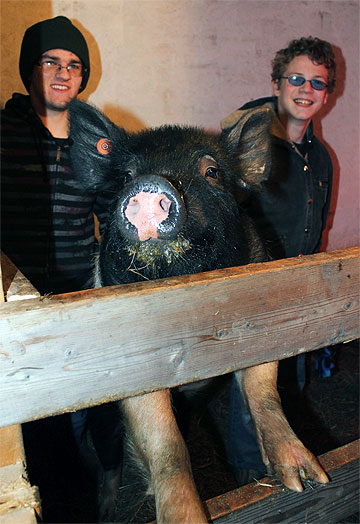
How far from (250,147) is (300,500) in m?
1.67

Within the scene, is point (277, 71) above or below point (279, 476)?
above

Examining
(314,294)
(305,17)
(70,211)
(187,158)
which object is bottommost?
(314,294)

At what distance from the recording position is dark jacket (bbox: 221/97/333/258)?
2.75 meters

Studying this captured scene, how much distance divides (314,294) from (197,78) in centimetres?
344

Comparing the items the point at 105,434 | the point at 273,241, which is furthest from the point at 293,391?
the point at 105,434

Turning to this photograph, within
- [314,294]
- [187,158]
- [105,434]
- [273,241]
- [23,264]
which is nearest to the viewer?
[314,294]

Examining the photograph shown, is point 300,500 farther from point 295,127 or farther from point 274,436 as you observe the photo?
point 295,127

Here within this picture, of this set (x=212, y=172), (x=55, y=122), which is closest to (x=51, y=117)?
(x=55, y=122)

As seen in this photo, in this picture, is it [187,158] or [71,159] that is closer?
[187,158]

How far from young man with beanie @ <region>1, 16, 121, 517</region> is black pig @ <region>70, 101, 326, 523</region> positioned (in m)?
0.17

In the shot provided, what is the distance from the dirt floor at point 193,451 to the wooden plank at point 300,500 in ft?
3.40

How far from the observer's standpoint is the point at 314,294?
1.27 m

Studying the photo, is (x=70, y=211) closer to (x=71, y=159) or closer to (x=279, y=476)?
(x=71, y=159)

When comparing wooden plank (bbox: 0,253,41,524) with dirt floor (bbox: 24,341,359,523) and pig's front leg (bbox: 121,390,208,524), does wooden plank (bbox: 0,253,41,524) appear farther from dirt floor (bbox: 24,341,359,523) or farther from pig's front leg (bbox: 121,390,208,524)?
dirt floor (bbox: 24,341,359,523)
